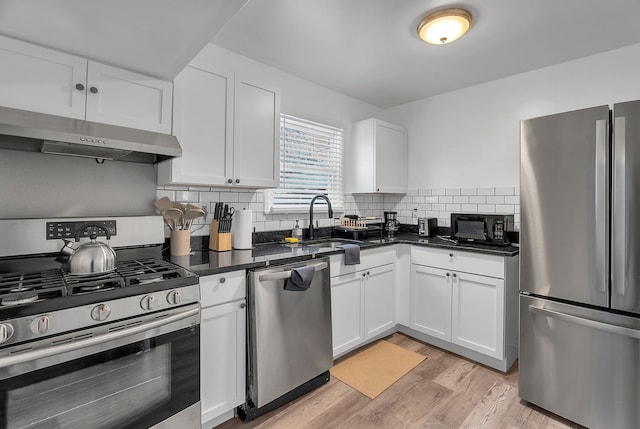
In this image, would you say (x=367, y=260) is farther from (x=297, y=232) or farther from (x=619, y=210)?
(x=619, y=210)

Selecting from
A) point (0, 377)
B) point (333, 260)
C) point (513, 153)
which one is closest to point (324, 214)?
point (333, 260)

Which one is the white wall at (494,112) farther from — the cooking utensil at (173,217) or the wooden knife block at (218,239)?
the cooking utensil at (173,217)

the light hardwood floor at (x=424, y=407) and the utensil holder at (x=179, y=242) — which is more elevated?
the utensil holder at (x=179, y=242)

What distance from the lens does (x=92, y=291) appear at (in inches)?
48.9

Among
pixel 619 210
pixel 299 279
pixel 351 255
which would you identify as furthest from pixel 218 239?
pixel 619 210

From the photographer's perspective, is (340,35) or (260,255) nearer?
(260,255)

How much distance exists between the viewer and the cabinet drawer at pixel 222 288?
1.65 meters

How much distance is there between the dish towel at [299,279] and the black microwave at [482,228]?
166 centimetres

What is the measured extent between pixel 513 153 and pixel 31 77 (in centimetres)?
348

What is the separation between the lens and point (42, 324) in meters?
1.11

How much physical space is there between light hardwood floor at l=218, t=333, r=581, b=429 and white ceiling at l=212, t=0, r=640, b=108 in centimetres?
250

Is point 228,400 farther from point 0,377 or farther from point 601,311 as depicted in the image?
point 601,311

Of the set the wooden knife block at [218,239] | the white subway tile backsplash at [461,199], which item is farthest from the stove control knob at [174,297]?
the white subway tile backsplash at [461,199]

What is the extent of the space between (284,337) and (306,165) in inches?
67.3
